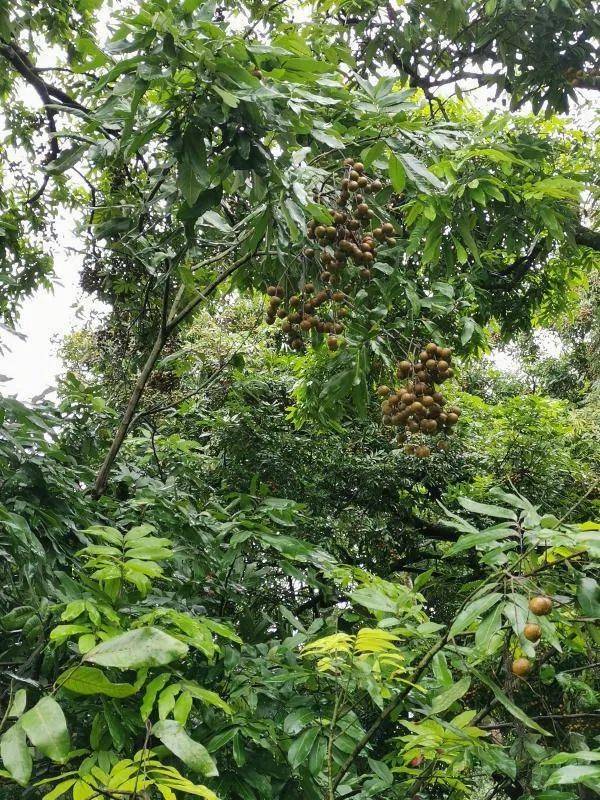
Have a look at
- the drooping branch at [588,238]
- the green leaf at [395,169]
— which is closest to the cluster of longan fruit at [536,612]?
the green leaf at [395,169]

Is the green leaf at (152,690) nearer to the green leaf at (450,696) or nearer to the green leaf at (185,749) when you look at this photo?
the green leaf at (185,749)

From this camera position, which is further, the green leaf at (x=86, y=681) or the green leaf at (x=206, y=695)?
the green leaf at (x=206, y=695)

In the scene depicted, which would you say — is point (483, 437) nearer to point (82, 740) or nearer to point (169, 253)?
point (169, 253)

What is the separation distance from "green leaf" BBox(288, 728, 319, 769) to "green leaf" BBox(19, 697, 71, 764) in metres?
0.61

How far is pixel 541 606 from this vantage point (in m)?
0.90

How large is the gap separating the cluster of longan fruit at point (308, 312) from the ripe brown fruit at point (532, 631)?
1207 millimetres

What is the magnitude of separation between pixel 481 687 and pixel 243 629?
0.66 metres

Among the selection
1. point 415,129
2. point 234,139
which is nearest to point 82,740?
point 234,139

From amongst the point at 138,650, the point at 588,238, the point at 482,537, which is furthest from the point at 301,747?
the point at 588,238

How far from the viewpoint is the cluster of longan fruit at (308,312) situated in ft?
6.61

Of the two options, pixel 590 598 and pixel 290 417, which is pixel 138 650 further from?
pixel 290 417

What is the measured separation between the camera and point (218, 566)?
176 centimetres

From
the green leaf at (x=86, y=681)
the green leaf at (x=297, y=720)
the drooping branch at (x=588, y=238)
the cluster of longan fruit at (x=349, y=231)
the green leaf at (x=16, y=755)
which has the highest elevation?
the drooping branch at (x=588, y=238)

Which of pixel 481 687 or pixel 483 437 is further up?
pixel 483 437
